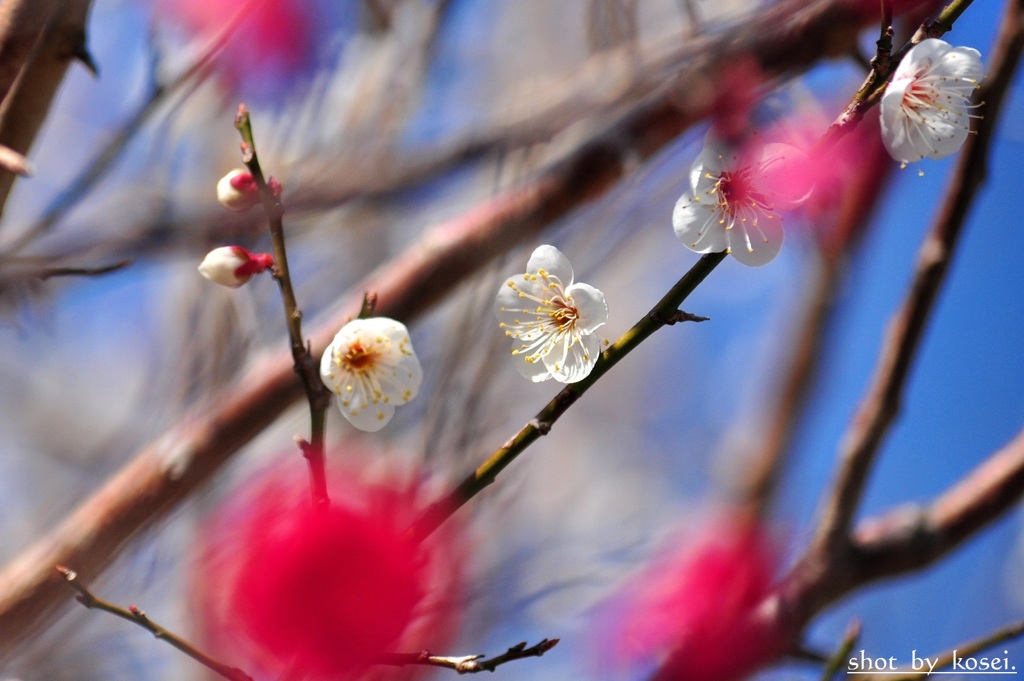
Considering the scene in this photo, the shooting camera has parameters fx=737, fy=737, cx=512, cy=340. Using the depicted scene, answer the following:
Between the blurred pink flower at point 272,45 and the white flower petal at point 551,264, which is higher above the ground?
the blurred pink flower at point 272,45

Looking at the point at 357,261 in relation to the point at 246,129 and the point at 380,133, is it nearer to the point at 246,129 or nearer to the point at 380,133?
the point at 380,133

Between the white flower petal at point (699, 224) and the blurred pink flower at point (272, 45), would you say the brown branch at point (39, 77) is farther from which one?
the blurred pink flower at point (272, 45)

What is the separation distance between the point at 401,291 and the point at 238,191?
0.27 meters

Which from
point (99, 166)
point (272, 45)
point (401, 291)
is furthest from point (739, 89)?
point (272, 45)

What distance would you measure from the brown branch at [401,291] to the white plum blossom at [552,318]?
0.23 meters

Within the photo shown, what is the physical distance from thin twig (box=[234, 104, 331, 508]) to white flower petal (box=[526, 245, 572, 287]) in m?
0.17

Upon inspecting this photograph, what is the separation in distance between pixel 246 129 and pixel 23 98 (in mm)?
288

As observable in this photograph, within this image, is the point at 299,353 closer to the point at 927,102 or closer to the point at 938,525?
the point at 927,102

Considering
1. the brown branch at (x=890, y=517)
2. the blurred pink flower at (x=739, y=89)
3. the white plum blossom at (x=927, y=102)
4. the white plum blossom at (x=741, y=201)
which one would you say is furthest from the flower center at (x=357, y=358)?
the brown branch at (x=890, y=517)

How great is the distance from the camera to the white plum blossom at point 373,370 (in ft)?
1.73

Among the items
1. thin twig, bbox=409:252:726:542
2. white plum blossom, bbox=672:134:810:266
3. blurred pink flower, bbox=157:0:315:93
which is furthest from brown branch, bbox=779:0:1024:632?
blurred pink flower, bbox=157:0:315:93

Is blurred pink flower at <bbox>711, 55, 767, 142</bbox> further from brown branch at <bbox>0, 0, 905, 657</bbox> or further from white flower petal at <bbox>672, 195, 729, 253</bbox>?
white flower petal at <bbox>672, 195, 729, 253</bbox>

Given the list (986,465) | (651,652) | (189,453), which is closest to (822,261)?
(986,465)

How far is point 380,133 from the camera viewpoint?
113 centimetres
